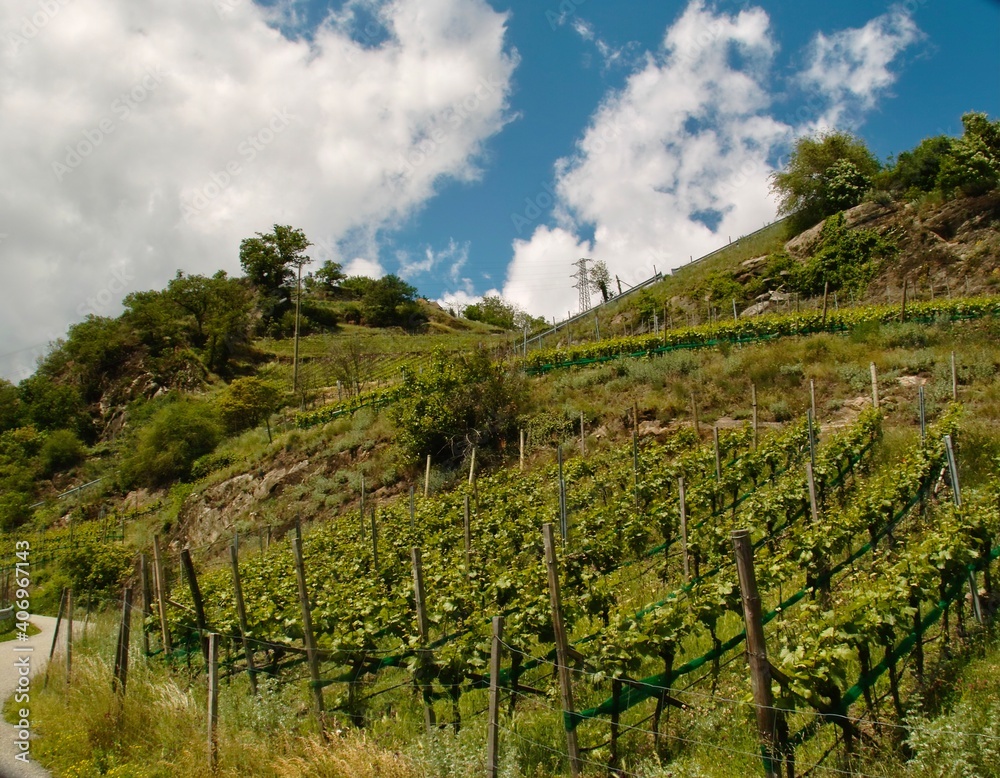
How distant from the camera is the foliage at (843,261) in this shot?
3008 cm

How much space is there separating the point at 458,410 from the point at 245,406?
20154 mm

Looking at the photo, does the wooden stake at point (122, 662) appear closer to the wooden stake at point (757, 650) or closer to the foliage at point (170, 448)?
the wooden stake at point (757, 650)

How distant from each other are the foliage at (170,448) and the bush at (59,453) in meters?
11.4

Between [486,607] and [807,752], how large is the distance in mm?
3027

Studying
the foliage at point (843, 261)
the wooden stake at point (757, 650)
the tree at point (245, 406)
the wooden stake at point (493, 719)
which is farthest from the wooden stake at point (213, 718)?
the foliage at point (843, 261)

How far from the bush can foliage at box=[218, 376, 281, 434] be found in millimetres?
15049

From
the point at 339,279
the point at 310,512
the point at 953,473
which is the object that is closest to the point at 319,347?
the point at 339,279

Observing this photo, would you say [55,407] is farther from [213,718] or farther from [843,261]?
[843,261]

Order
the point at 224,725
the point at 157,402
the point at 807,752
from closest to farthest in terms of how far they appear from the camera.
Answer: the point at 807,752
the point at 224,725
the point at 157,402

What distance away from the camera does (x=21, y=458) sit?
4128cm

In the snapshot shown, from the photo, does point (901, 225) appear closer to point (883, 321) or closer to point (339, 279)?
point (883, 321)

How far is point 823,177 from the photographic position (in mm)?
37219

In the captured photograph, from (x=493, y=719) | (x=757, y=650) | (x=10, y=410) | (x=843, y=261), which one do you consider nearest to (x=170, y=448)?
(x=10, y=410)

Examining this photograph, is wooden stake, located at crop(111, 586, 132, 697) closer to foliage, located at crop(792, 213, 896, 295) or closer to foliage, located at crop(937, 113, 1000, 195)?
foliage, located at crop(792, 213, 896, 295)
